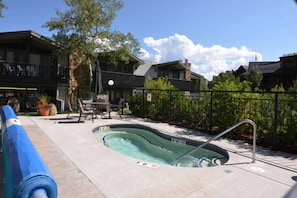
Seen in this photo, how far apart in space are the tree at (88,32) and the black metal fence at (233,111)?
249 inches

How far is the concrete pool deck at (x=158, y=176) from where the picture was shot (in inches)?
132

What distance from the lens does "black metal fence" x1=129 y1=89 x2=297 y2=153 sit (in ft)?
20.4

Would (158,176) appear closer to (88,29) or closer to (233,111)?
(233,111)

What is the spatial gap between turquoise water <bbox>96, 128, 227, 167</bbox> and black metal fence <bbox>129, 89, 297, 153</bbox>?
175 cm

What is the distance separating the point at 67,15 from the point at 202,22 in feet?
30.8

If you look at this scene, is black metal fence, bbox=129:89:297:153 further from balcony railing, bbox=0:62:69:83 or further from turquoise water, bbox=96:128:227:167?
balcony railing, bbox=0:62:69:83

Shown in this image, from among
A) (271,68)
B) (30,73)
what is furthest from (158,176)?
(271,68)

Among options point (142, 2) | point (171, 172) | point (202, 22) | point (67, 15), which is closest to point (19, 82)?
point (67, 15)

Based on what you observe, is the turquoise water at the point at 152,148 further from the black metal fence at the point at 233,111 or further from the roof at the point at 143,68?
the roof at the point at 143,68

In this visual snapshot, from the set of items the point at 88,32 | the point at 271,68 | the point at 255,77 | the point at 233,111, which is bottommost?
the point at 233,111

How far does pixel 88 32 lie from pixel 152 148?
11688mm

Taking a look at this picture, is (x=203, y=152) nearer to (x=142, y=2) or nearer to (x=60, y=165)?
(x=60, y=165)

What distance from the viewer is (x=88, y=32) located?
624 inches

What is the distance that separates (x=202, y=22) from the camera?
1295 centimetres
